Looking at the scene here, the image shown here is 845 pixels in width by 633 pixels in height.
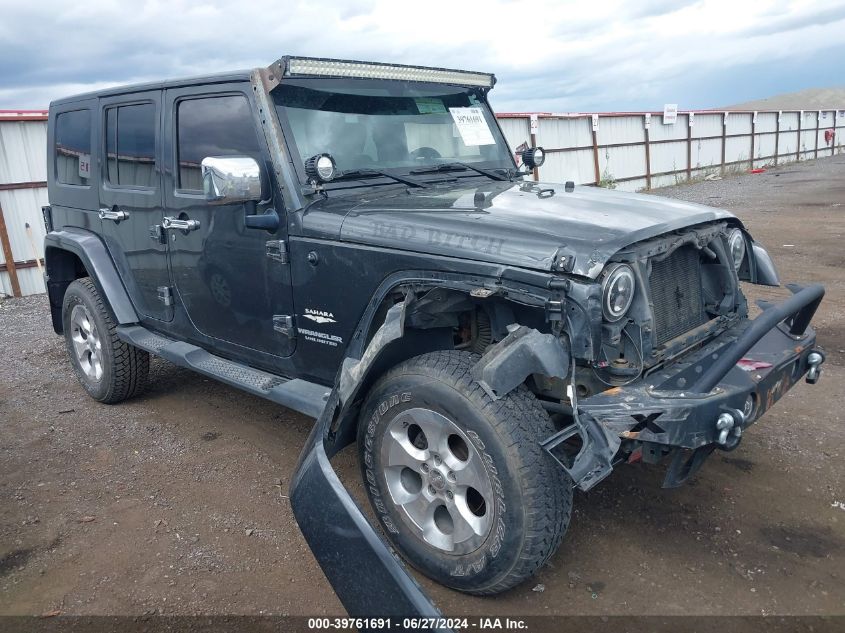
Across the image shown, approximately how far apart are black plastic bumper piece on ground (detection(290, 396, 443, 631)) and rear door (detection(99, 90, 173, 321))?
201 cm

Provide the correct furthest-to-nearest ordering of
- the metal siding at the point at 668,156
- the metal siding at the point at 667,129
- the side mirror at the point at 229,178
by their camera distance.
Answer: the metal siding at the point at 668,156 < the metal siding at the point at 667,129 < the side mirror at the point at 229,178

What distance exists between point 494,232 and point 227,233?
1634 mm

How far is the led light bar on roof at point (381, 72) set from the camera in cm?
343

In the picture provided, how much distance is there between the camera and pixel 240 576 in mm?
3096

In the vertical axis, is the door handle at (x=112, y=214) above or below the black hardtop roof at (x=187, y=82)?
below

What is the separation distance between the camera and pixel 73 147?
5.03 metres

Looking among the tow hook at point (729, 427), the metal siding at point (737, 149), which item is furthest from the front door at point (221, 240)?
the metal siding at point (737, 149)

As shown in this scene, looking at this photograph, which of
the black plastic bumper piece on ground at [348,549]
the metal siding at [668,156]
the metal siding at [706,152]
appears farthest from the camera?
A: the metal siding at [706,152]

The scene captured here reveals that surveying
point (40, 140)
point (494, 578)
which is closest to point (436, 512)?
point (494, 578)

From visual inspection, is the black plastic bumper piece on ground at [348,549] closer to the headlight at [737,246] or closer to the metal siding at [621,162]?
the headlight at [737,246]

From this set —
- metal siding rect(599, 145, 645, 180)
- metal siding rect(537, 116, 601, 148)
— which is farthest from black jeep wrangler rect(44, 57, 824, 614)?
metal siding rect(599, 145, 645, 180)

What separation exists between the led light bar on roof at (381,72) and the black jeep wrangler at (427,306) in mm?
13

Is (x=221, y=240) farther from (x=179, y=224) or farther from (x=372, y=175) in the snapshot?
(x=372, y=175)

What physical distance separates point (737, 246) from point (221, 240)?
2.69m
